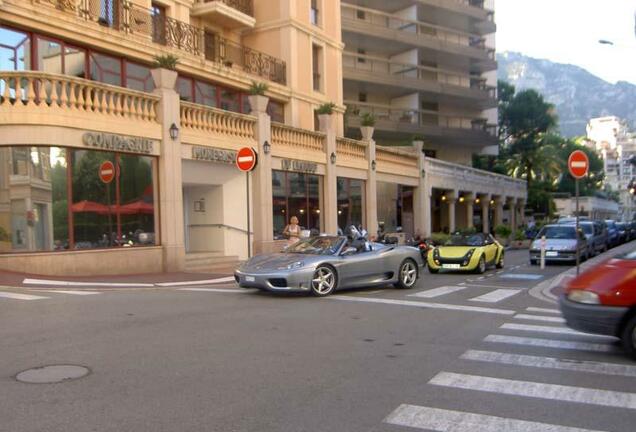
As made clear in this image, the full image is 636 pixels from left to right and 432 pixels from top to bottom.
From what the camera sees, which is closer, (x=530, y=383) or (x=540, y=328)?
(x=530, y=383)

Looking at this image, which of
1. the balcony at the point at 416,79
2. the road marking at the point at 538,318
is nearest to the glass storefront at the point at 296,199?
the road marking at the point at 538,318

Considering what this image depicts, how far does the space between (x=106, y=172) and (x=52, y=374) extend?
1144cm

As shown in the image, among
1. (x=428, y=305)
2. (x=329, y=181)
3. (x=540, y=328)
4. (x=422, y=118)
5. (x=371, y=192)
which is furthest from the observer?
(x=422, y=118)

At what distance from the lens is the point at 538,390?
563 cm

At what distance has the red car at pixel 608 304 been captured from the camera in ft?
22.2

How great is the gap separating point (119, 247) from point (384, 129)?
29727mm

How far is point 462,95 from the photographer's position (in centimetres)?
4988

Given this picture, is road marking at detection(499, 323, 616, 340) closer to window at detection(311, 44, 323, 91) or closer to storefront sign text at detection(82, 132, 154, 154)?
storefront sign text at detection(82, 132, 154, 154)

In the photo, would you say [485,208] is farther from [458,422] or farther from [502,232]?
[458,422]

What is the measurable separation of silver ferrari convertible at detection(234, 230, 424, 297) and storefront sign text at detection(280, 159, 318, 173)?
9.70 m

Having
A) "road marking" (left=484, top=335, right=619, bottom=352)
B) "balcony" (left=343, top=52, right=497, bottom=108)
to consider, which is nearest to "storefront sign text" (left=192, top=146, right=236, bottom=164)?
"road marking" (left=484, top=335, right=619, bottom=352)

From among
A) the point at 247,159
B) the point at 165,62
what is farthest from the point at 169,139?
the point at 247,159

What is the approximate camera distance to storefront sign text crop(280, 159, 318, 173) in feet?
76.2

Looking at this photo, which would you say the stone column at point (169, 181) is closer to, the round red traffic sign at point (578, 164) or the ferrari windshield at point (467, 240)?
the ferrari windshield at point (467, 240)
